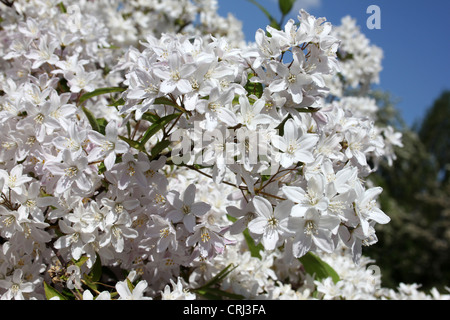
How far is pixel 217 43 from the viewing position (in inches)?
63.3

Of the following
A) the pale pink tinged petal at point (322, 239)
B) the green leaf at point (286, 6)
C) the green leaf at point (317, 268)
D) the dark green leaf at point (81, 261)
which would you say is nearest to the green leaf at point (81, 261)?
the dark green leaf at point (81, 261)

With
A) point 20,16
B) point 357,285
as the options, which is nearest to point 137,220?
point 357,285

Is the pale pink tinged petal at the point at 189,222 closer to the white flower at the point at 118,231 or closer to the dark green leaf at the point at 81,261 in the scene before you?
the white flower at the point at 118,231

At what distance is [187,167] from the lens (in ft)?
5.80

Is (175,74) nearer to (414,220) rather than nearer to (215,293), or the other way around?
(215,293)

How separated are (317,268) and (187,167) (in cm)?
95

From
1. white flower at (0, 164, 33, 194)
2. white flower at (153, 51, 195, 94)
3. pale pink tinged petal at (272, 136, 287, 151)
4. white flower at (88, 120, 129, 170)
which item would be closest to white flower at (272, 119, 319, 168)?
pale pink tinged petal at (272, 136, 287, 151)

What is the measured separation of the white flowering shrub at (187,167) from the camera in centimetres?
146

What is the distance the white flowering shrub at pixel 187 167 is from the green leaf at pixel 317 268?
4.5 inches

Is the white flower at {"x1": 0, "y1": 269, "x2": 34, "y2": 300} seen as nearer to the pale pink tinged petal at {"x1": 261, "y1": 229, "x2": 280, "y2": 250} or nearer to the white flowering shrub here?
the white flowering shrub

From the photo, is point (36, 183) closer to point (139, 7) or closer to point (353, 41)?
point (139, 7)

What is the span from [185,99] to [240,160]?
28 cm

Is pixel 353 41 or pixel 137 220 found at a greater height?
pixel 353 41

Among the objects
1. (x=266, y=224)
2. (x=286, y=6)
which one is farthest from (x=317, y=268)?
(x=286, y=6)
